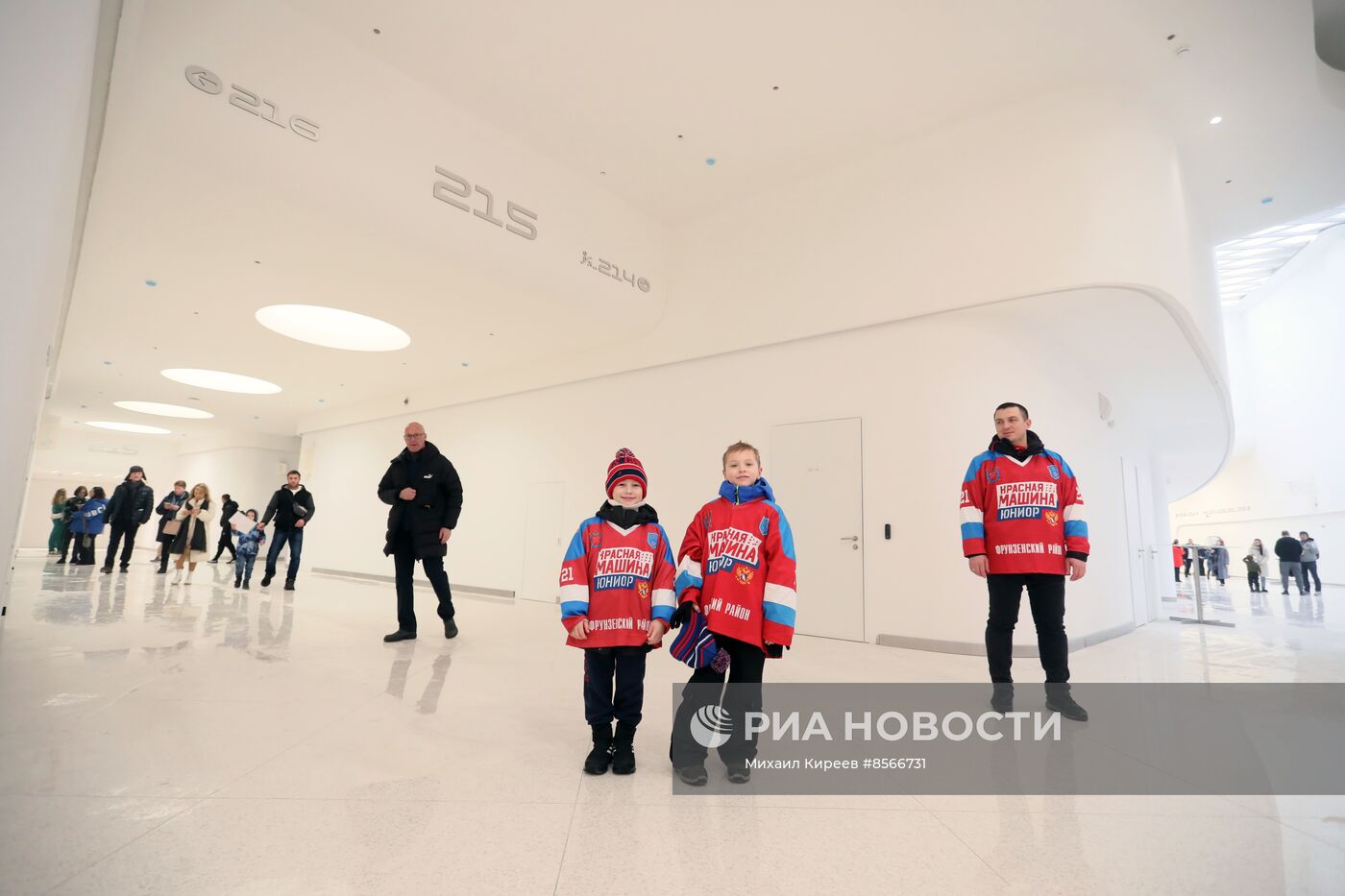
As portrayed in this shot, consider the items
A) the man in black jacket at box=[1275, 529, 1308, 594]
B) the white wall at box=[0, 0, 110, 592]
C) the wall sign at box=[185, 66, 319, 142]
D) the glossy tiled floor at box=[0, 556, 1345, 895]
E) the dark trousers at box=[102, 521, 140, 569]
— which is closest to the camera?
the white wall at box=[0, 0, 110, 592]

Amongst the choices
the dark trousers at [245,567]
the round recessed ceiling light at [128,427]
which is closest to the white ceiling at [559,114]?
the dark trousers at [245,567]

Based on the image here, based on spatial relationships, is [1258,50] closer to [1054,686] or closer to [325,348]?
[1054,686]

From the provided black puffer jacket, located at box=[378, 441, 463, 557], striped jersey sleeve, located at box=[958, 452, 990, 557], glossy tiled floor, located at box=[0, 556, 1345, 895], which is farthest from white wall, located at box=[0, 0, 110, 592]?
striped jersey sleeve, located at box=[958, 452, 990, 557]

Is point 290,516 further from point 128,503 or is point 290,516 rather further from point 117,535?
point 117,535

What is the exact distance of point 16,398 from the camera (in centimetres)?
150

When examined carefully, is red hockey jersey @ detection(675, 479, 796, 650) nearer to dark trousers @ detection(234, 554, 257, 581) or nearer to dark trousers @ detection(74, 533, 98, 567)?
dark trousers @ detection(234, 554, 257, 581)

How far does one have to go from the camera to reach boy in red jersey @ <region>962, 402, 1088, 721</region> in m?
2.99

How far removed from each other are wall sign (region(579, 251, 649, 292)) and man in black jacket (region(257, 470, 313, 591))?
4663mm

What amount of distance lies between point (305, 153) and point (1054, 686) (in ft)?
21.2

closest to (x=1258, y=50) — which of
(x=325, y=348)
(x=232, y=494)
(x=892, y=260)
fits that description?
(x=892, y=260)

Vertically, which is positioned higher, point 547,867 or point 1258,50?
point 1258,50

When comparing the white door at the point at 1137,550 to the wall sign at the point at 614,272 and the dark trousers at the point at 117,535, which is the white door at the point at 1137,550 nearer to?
the wall sign at the point at 614,272

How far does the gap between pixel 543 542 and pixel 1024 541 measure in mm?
6902

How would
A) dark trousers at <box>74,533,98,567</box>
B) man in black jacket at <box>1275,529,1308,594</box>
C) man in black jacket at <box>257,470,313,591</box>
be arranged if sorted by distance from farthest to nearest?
man in black jacket at <box>1275,529,1308,594</box>, dark trousers at <box>74,533,98,567</box>, man in black jacket at <box>257,470,313,591</box>
